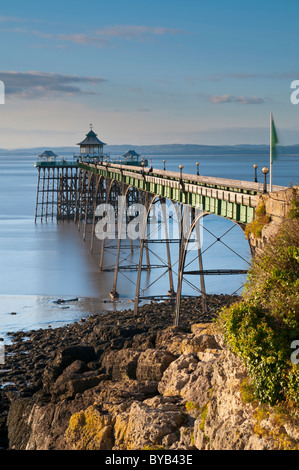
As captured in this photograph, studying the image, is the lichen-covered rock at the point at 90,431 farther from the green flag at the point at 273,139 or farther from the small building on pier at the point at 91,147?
the small building on pier at the point at 91,147

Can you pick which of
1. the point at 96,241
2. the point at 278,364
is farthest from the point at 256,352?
the point at 96,241

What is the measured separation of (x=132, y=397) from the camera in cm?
1752

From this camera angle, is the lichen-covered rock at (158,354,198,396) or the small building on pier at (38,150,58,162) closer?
the lichen-covered rock at (158,354,198,396)

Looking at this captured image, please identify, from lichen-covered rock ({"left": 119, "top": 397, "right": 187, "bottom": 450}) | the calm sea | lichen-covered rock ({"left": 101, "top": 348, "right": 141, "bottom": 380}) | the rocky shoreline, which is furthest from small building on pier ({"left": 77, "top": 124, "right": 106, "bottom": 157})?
lichen-covered rock ({"left": 119, "top": 397, "right": 187, "bottom": 450})

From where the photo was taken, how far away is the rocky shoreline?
548 inches

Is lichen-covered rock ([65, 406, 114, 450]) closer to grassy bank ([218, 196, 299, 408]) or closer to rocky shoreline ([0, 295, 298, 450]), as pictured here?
rocky shoreline ([0, 295, 298, 450])

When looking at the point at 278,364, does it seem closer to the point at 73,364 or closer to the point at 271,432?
the point at 271,432

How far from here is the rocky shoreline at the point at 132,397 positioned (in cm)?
1391

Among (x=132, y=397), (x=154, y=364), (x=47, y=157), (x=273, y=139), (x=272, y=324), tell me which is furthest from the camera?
(x=47, y=157)

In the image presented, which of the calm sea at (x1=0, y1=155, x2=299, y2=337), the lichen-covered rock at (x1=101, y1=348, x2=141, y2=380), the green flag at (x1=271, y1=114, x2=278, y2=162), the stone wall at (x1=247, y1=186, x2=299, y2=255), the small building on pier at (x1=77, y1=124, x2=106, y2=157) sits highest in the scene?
the small building on pier at (x1=77, y1=124, x2=106, y2=157)

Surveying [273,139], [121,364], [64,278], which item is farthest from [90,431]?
[64,278]

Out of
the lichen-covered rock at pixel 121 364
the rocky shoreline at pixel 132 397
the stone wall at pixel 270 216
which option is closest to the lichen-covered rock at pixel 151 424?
the rocky shoreline at pixel 132 397

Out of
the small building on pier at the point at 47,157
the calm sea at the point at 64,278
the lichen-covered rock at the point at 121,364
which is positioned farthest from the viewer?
the small building on pier at the point at 47,157

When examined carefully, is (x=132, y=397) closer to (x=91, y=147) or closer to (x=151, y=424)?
(x=151, y=424)
